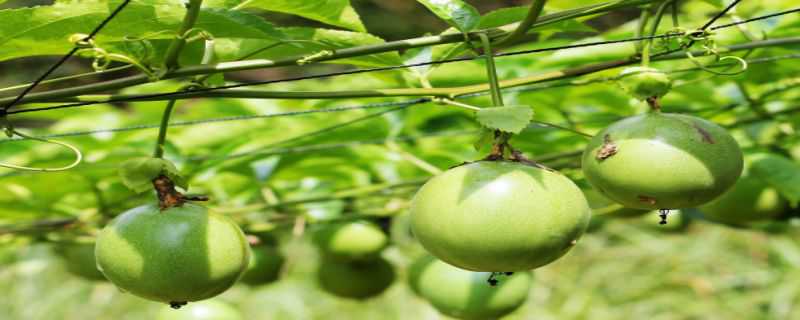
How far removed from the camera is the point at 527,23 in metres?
0.91

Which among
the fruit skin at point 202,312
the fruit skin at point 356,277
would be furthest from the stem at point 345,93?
the fruit skin at point 356,277

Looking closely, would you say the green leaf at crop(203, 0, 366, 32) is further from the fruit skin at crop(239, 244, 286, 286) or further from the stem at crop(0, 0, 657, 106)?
the fruit skin at crop(239, 244, 286, 286)

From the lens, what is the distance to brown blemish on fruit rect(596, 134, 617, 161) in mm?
878

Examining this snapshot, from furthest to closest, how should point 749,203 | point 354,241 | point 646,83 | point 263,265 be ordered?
point 263,265, point 354,241, point 749,203, point 646,83

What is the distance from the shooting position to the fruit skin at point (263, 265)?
206 centimetres

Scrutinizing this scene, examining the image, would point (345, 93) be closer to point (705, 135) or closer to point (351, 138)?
point (705, 135)

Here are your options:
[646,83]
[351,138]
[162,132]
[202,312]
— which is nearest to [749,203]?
[351,138]

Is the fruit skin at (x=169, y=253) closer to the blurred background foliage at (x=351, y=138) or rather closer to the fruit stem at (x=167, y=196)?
the fruit stem at (x=167, y=196)

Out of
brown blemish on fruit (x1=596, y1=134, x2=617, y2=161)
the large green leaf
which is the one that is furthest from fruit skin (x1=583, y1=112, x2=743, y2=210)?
the large green leaf

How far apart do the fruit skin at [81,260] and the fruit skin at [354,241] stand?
1.73 feet

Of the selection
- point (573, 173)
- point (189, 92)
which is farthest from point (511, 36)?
point (573, 173)

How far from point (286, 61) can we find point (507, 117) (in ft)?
0.84

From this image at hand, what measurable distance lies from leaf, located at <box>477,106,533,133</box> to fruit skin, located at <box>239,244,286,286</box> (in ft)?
4.26

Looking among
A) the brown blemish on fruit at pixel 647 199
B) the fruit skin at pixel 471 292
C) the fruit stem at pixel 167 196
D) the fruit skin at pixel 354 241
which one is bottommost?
the fruit skin at pixel 354 241
